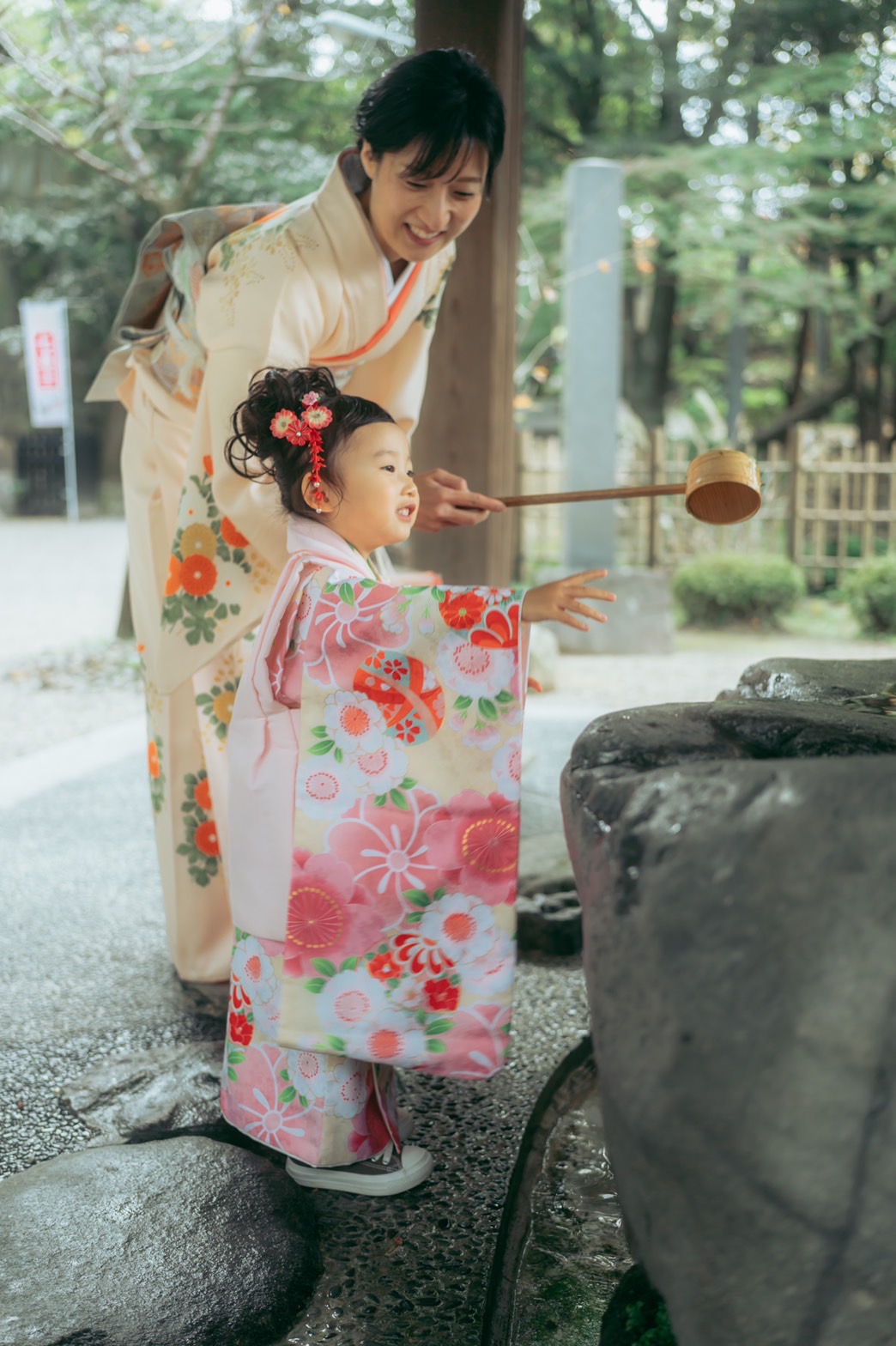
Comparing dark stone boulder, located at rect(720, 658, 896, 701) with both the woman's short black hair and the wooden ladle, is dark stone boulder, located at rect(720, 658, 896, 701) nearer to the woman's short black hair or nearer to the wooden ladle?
the wooden ladle

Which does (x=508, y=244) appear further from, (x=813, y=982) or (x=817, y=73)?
(x=817, y=73)

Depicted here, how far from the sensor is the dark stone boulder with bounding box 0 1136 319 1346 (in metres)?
1.64

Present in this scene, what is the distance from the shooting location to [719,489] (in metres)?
1.97

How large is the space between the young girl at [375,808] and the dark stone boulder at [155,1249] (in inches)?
6.3

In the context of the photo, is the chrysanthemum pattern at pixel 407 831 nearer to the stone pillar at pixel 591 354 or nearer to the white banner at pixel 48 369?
the stone pillar at pixel 591 354

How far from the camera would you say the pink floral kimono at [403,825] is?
1.82m

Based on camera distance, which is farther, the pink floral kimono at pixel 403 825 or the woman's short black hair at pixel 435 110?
the woman's short black hair at pixel 435 110

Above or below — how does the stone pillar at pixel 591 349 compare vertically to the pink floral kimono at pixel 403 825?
above

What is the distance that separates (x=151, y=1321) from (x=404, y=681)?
964 mm

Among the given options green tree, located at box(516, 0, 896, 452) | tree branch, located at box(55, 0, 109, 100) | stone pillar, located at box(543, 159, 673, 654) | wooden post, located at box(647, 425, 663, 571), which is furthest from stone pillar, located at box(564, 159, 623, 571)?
tree branch, located at box(55, 0, 109, 100)

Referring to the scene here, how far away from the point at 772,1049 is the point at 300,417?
1.28 metres

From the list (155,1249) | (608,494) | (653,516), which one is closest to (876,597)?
(653,516)

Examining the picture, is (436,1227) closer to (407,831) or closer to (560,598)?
(407,831)

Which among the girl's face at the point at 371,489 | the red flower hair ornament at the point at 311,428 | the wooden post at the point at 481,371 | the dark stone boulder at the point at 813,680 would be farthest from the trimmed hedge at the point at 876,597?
the red flower hair ornament at the point at 311,428
